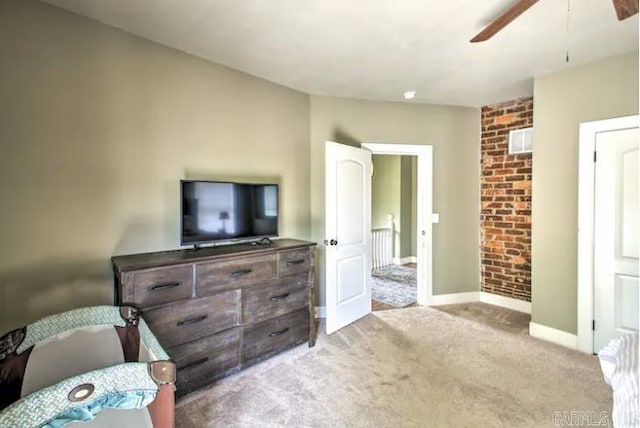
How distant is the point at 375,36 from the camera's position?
7.63 feet

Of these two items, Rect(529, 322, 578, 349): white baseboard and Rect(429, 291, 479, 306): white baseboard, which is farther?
Rect(429, 291, 479, 306): white baseboard

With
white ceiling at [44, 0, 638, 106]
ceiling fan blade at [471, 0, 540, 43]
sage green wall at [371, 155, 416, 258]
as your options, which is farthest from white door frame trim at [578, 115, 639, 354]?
sage green wall at [371, 155, 416, 258]

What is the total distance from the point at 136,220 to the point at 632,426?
2.76m

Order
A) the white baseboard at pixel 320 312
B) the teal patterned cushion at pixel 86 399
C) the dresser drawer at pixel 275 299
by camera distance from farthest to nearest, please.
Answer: the white baseboard at pixel 320 312 → the dresser drawer at pixel 275 299 → the teal patterned cushion at pixel 86 399

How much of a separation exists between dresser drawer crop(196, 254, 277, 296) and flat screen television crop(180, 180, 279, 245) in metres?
0.29

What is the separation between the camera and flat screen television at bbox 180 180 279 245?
2.39m

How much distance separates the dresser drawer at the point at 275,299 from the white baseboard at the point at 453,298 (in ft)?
6.58

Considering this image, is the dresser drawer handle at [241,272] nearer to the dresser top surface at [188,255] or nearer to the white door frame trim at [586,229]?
the dresser top surface at [188,255]

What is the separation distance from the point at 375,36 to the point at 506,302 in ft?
11.5

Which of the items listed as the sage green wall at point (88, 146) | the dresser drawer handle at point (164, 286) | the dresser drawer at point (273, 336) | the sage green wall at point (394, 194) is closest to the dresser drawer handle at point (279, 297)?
the dresser drawer at point (273, 336)

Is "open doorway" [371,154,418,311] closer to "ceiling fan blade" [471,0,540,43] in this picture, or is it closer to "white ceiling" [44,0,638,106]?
"white ceiling" [44,0,638,106]

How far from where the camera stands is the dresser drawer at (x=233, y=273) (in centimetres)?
223

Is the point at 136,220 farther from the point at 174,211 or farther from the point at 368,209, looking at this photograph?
the point at 368,209

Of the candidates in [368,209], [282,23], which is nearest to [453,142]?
[368,209]
